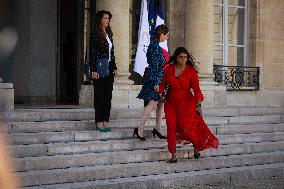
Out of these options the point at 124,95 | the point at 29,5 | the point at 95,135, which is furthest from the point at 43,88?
the point at 95,135

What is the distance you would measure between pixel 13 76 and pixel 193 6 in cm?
512

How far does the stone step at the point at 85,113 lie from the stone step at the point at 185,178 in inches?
93.1

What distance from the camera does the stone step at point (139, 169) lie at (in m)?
9.75

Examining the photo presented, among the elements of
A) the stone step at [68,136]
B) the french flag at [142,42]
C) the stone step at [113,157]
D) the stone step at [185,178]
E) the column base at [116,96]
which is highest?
the french flag at [142,42]

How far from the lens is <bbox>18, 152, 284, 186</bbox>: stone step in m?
9.75

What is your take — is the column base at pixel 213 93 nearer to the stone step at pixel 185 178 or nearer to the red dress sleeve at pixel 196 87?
the stone step at pixel 185 178

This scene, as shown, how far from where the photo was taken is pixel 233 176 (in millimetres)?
11242

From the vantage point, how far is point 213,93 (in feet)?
53.6

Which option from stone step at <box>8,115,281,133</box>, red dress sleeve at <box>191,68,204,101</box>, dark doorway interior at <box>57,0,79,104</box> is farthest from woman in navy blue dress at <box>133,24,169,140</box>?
dark doorway interior at <box>57,0,79,104</box>

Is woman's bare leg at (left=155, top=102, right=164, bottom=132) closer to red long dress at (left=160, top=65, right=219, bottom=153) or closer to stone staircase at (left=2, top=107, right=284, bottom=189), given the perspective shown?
stone staircase at (left=2, top=107, right=284, bottom=189)

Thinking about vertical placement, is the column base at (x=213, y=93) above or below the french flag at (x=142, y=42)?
below

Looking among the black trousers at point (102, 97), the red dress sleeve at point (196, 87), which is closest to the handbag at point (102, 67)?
the black trousers at point (102, 97)

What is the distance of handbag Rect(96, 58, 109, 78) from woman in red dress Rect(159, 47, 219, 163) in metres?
1.05

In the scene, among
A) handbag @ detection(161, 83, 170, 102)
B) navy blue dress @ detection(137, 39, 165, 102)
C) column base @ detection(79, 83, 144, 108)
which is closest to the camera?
handbag @ detection(161, 83, 170, 102)
